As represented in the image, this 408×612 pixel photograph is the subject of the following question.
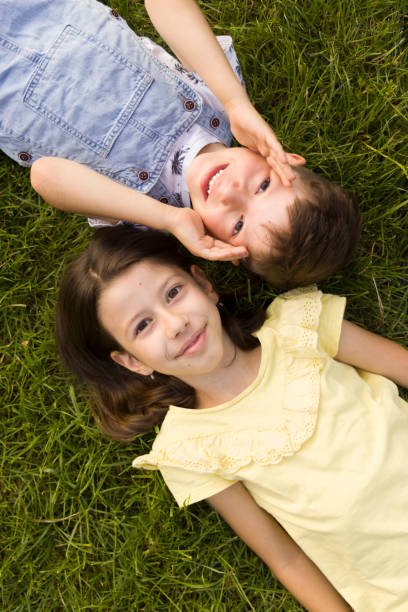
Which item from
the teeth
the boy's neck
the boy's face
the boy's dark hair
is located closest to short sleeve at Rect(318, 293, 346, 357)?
the boy's dark hair

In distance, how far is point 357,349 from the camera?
2303mm

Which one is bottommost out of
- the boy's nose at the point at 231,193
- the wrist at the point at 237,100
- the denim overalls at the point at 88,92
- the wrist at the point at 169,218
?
the wrist at the point at 169,218

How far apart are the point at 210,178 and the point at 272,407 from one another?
0.94 meters

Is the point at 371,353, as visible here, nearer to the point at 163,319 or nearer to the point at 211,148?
the point at 163,319

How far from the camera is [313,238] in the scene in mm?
2027

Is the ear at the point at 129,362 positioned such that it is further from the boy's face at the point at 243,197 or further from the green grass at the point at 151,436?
the boy's face at the point at 243,197

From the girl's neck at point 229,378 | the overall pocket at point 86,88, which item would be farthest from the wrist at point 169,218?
the girl's neck at point 229,378

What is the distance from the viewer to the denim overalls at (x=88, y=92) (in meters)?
2.21

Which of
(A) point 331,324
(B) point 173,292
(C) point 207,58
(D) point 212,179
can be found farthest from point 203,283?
(C) point 207,58

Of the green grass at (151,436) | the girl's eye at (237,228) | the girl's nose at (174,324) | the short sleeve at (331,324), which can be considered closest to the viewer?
the girl's nose at (174,324)

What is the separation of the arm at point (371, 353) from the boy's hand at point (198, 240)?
2.08ft

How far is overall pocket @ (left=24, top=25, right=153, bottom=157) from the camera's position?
221 cm

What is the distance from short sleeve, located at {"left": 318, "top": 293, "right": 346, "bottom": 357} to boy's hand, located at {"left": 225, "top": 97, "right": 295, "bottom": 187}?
603mm

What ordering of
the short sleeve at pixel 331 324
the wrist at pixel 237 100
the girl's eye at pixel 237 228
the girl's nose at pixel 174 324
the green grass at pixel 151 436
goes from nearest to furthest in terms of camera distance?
the girl's nose at pixel 174 324
the girl's eye at pixel 237 228
the wrist at pixel 237 100
the short sleeve at pixel 331 324
the green grass at pixel 151 436
